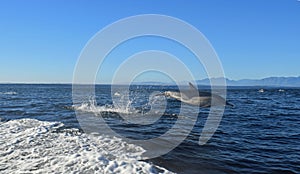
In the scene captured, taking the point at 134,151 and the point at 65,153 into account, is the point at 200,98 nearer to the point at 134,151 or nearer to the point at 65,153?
the point at 134,151

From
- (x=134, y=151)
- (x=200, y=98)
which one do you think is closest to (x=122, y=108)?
(x=200, y=98)

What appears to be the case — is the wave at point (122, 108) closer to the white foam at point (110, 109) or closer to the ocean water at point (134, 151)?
the white foam at point (110, 109)

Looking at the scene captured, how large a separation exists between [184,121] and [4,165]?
13.5 meters

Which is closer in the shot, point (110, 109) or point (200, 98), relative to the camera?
point (110, 109)

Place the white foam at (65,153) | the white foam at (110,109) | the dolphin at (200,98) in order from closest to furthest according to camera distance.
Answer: the white foam at (65,153) → the white foam at (110,109) → the dolphin at (200,98)

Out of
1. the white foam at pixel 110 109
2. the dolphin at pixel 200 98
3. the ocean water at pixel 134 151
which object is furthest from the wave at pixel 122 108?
the ocean water at pixel 134 151

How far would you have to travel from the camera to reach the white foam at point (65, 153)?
9.38 m

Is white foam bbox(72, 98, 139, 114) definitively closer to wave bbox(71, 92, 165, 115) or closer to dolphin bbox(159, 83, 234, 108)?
wave bbox(71, 92, 165, 115)

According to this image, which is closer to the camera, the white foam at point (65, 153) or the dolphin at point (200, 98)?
the white foam at point (65, 153)

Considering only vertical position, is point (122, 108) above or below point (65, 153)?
above

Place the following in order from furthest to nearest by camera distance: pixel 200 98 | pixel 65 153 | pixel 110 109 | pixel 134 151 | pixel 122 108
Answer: pixel 200 98
pixel 122 108
pixel 110 109
pixel 134 151
pixel 65 153

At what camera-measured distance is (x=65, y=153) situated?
11.1m

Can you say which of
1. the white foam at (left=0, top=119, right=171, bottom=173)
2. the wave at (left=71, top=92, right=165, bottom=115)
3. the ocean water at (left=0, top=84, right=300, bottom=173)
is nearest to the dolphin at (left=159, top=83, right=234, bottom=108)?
the wave at (left=71, top=92, right=165, bottom=115)

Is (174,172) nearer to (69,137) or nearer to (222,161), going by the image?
(222,161)
